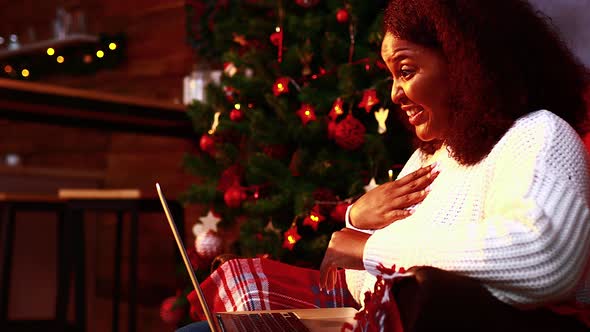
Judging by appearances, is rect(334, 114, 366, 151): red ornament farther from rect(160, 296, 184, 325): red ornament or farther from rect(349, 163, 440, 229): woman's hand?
rect(160, 296, 184, 325): red ornament

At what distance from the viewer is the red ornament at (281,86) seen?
7.65 ft

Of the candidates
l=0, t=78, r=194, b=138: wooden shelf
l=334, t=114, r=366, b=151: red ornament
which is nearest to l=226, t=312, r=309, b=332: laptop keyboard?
l=334, t=114, r=366, b=151: red ornament

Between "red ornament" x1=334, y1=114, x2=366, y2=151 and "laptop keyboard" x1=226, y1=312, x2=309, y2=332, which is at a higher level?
"red ornament" x1=334, y1=114, x2=366, y2=151

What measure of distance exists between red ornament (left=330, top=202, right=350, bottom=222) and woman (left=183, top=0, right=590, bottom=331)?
66cm

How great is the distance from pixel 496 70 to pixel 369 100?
3.31 ft

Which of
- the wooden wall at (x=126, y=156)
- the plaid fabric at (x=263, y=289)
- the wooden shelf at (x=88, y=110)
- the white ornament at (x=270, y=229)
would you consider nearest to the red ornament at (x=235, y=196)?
the white ornament at (x=270, y=229)

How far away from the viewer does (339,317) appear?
112cm

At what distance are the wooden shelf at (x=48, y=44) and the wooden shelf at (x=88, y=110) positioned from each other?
4.98ft

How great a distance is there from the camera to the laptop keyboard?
3.37ft

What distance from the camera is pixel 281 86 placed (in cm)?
233

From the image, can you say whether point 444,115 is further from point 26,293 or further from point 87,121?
point 26,293

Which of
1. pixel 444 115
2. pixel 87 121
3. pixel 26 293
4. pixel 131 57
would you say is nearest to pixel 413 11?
pixel 444 115

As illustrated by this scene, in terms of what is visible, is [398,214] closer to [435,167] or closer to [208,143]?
[435,167]

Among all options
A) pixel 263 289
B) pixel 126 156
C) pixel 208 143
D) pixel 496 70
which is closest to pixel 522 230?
pixel 496 70
